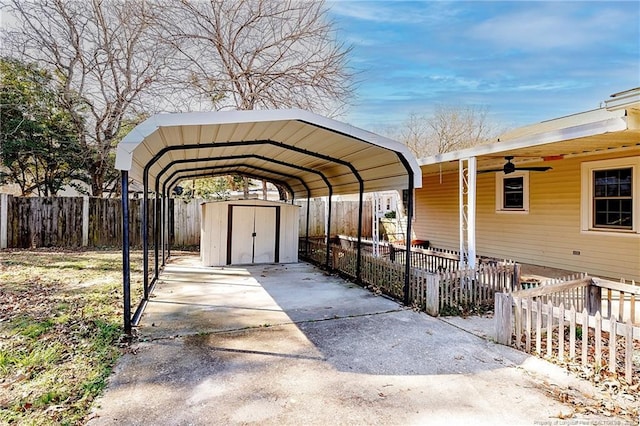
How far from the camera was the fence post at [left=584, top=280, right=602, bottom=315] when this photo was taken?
5102 mm

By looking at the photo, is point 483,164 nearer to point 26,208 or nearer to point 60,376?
point 60,376

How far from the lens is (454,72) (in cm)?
2248

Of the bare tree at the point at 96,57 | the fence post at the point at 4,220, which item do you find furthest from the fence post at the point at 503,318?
the fence post at the point at 4,220

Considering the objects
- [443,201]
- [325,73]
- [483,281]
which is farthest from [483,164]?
[325,73]

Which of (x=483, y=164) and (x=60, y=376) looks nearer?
(x=60, y=376)

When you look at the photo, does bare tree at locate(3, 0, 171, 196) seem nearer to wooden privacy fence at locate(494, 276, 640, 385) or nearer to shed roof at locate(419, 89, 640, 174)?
shed roof at locate(419, 89, 640, 174)

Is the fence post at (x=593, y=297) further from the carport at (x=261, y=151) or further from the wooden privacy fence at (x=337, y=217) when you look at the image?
the wooden privacy fence at (x=337, y=217)

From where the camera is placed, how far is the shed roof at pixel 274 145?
15.1ft

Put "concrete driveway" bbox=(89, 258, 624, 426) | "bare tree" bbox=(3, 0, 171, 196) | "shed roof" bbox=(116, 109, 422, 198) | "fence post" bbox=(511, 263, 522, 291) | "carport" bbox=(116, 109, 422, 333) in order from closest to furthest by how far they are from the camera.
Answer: "concrete driveway" bbox=(89, 258, 624, 426)
"carport" bbox=(116, 109, 422, 333)
"shed roof" bbox=(116, 109, 422, 198)
"fence post" bbox=(511, 263, 522, 291)
"bare tree" bbox=(3, 0, 171, 196)

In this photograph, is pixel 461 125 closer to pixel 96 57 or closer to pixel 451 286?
pixel 96 57

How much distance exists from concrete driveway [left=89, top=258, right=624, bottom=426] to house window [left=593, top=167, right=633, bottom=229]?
509 centimetres

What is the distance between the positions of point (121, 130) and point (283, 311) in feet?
38.3

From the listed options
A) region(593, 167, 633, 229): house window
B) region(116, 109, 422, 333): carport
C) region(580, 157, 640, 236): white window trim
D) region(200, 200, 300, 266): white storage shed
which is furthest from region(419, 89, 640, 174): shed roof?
region(200, 200, 300, 266): white storage shed

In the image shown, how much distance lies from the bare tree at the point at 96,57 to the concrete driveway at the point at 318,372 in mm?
10213
